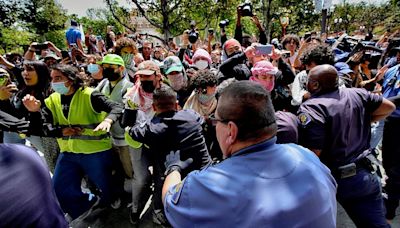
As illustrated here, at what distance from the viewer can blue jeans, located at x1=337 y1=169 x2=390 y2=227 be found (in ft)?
6.87

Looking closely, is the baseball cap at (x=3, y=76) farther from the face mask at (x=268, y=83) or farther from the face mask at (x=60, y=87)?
the face mask at (x=268, y=83)

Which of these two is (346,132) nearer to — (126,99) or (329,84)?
(329,84)

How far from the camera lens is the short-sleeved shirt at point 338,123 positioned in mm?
1995

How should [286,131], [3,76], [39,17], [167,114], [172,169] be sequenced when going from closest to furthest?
[172,169], [286,131], [167,114], [3,76], [39,17]

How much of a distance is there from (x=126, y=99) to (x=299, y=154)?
6.63ft

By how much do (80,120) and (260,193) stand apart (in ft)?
7.41

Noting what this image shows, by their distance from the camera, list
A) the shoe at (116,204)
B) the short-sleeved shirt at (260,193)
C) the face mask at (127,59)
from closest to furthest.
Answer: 1. the short-sleeved shirt at (260,193)
2. the shoe at (116,204)
3. the face mask at (127,59)

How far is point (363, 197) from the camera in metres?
2.13

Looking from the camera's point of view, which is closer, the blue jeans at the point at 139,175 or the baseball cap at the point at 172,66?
the blue jeans at the point at 139,175

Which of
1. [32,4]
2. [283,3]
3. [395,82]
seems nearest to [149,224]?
[395,82]

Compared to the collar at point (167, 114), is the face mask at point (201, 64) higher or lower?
higher

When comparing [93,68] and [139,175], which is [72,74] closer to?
[139,175]

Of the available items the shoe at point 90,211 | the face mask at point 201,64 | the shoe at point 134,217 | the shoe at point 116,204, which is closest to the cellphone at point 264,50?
the face mask at point 201,64

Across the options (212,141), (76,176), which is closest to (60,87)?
(76,176)
